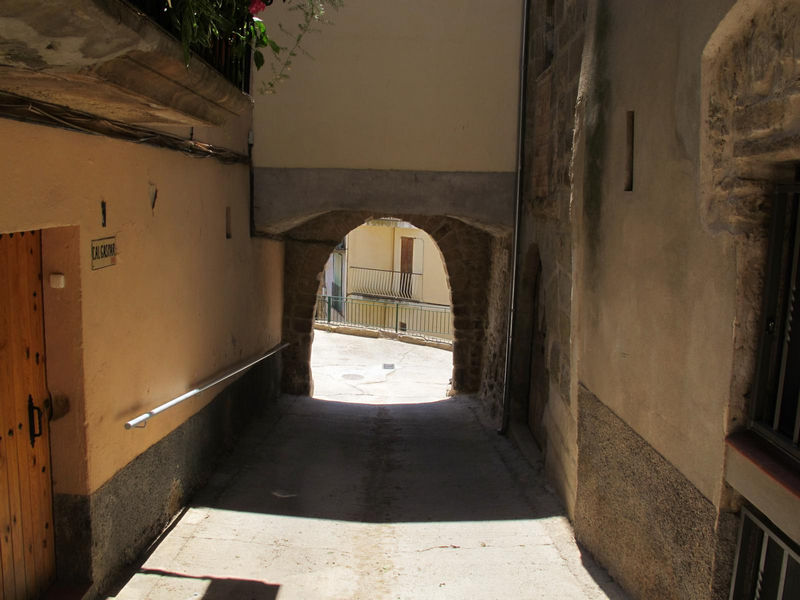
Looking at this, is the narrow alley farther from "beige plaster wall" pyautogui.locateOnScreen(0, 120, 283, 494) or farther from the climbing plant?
the climbing plant

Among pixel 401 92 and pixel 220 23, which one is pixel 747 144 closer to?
pixel 220 23

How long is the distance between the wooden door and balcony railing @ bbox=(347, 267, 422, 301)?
23.1 m

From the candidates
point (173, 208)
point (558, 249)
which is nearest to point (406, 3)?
point (558, 249)

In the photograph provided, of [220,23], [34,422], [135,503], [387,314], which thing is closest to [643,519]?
A: [135,503]

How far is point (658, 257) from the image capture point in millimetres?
3836

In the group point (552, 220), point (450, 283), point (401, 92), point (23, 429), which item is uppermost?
point (401, 92)

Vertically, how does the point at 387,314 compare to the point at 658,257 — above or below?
below

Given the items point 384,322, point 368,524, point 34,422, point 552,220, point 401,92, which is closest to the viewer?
point 34,422

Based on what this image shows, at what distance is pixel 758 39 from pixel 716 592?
2.17 m

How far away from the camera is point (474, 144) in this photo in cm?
781

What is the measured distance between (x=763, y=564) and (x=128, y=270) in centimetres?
359

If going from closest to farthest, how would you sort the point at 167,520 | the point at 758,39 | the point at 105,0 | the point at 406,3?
the point at 105,0 < the point at 758,39 < the point at 167,520 < the point at 406,3

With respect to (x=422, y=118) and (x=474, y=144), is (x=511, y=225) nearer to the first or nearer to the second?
(x=474, y=144)

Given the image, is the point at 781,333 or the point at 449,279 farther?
the point at 449,279
